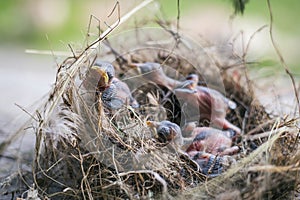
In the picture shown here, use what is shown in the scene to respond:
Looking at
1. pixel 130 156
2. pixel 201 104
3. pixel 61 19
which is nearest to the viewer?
pixel 130 156

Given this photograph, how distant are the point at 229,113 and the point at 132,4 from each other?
19cm

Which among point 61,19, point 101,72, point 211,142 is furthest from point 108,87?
point 61,19

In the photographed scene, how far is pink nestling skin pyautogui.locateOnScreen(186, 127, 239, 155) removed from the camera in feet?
1.93

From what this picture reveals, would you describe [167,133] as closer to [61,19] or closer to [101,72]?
[101,72]

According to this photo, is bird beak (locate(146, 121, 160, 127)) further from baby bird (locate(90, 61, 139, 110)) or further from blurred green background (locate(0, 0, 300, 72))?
blurred green background (locate(0, 0, 300, 72))

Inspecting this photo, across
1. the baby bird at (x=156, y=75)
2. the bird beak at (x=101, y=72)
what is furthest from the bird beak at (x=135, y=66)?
the bird beak at (x=101, y=72)

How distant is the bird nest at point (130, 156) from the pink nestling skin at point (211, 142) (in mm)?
14

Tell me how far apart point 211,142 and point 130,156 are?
0.11 meters

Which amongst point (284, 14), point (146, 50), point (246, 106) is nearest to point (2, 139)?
point (146, 50)

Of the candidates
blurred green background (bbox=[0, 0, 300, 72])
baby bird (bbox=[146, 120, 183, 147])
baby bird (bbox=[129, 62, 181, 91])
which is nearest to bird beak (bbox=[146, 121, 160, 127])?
baby bird (bbox=[146, 120, 183, 147])

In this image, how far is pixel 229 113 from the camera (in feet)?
2.31

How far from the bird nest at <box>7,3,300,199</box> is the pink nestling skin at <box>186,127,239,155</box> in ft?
0.04

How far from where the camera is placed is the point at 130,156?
0.52 m

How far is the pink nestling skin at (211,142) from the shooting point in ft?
1.93
